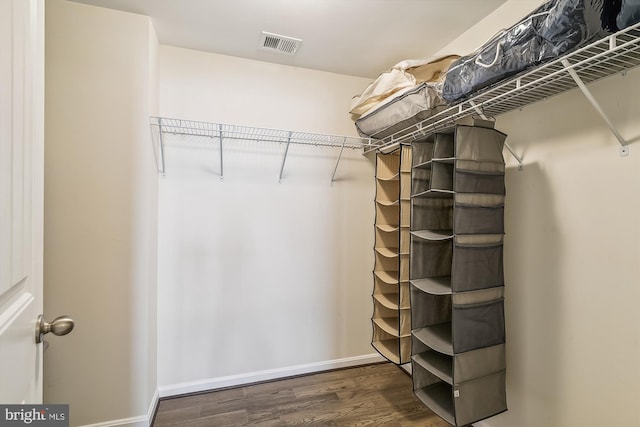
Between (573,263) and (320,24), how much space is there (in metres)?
1.87

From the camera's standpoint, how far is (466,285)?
50.1 inches

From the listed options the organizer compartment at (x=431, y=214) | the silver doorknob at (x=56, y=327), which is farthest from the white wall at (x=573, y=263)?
the silver doorknob at (x=56, y=327)

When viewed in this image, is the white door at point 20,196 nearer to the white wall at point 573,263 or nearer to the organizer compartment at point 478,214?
the organizer compartment at point 478,214

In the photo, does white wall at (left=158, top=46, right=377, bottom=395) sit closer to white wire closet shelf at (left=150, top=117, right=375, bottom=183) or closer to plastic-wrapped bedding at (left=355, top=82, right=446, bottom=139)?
white wire closet shelf at (left=150, top=117, right=375, bottom=183)

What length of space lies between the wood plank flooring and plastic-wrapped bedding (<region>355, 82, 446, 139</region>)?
6.27 ft

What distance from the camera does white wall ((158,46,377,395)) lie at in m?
1.96

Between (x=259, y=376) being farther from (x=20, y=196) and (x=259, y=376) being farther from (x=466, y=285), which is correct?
(x=20, y=196)

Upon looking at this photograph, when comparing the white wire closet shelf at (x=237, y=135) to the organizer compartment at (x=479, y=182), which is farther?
the white wire closet shelf at (x=237, y=135)

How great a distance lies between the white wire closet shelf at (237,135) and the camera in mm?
1847

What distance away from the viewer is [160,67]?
1.92 meters

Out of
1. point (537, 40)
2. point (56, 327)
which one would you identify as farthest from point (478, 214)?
point (56, 327)

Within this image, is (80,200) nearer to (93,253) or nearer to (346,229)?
(93,253)

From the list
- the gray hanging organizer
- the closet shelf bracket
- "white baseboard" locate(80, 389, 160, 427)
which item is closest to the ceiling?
the closet shelf bracket

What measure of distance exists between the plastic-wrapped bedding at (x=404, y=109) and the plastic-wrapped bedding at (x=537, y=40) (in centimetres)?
18
